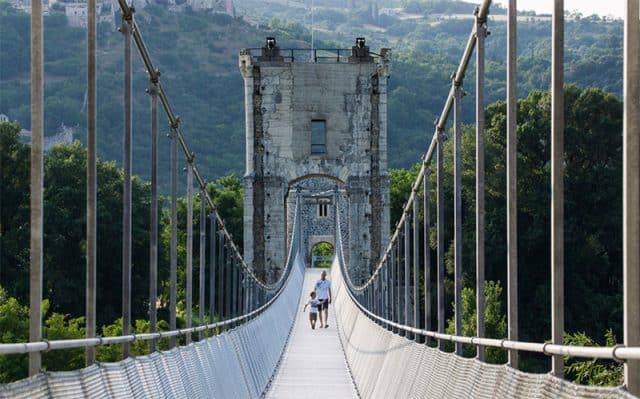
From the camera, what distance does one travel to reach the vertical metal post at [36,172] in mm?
7926

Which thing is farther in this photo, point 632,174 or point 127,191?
point 127,191

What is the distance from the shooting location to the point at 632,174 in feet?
20.2

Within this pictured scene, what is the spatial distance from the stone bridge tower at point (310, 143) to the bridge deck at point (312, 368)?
340 inches

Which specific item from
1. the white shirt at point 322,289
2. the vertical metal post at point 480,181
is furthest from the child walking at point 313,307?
the vertical metal post at point 480,181

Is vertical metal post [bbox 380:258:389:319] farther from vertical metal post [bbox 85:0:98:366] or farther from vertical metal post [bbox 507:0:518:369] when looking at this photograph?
vertical metal post [bbox 507:0:518:369]

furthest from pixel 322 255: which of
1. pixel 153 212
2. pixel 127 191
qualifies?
pixel 127 191

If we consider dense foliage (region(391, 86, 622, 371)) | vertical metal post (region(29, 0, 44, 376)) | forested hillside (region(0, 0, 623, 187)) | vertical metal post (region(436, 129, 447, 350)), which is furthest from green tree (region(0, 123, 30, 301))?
vertical metal post (region(29, 0, 44, 376))

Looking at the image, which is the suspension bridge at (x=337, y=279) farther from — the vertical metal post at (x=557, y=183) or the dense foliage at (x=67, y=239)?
the dense foliage at (x=67, y=239)

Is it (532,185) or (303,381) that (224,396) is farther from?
(532,185)

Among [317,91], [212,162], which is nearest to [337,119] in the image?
[317,91]

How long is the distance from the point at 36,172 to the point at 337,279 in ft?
130

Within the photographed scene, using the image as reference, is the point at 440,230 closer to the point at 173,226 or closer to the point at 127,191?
the point at 173,226

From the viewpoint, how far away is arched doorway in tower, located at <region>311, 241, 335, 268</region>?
295ft

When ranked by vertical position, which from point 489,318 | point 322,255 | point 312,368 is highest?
point 312,368
